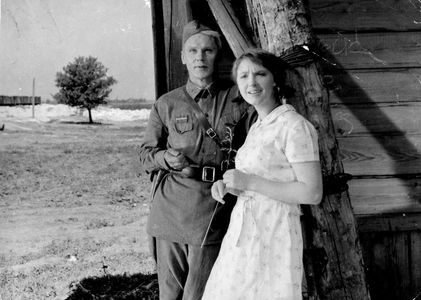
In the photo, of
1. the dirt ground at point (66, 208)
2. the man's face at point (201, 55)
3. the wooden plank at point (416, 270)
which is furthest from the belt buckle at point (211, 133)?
the dirt ground at point (66, 208)

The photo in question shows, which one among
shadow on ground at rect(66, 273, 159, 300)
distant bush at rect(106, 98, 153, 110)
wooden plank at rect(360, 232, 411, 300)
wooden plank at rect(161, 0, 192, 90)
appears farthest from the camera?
distant bush at rect(106, 98, 153, 110)

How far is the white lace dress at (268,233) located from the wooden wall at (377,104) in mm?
1449

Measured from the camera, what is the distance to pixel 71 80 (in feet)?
90.8

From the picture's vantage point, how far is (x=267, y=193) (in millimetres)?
1851

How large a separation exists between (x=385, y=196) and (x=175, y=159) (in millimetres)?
1756

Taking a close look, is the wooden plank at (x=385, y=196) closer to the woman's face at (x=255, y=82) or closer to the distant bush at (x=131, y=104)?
the woman's face at (x=255, y=82)

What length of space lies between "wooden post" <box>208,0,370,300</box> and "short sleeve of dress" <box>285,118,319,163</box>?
0.37 metres

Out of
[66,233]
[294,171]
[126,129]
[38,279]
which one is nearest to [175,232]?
[294,171]

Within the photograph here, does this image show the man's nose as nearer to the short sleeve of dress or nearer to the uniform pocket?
the uniform pocket

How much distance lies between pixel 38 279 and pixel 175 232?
4348 millimetres

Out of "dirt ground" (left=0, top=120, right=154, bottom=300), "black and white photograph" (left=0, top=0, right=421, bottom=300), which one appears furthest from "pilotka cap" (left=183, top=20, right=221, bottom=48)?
"dirt ground" (left=0, top=120, right=154, bottom=300)

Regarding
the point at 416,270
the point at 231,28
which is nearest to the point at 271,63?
the point at 231,28

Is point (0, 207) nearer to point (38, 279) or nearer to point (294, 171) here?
point (38, 279)

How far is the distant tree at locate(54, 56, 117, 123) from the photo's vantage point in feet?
90.2
